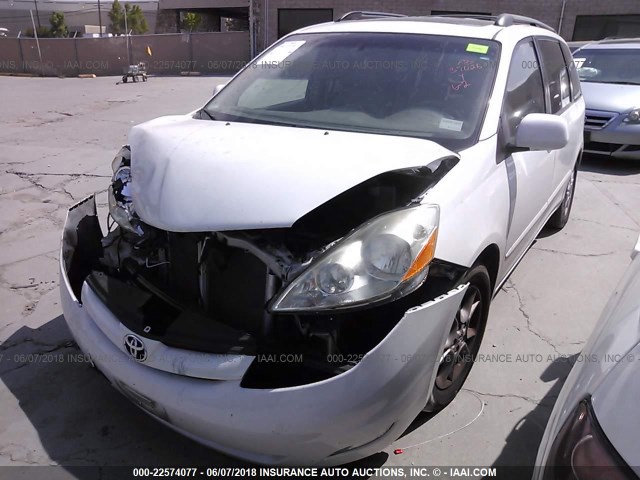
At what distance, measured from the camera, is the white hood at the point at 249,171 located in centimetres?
194

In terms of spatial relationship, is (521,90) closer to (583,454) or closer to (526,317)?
(526,317)

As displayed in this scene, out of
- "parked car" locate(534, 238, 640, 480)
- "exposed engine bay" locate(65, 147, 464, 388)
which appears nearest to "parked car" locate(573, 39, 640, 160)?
"exposed engine bay" locate(65, 147, 464, 388)

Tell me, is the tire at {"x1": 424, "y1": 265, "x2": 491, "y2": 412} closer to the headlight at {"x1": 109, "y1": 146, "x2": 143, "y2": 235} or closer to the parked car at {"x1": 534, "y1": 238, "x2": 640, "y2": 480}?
the parked car at {"x1": 534, "y1": 238, "x2": 640, "y2": 480}

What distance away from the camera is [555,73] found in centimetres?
403

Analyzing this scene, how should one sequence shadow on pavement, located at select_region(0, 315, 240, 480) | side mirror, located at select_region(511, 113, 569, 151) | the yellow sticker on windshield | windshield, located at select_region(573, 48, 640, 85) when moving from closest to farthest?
1. shadow on pavement, located at select_region(0, 315, 240, 480)
2. side mirror, located at select_region(511, 113, 569, 151)
3. the yellow sticker on windshield
4. windshield, located at select_region(573, 48, 640, 85)

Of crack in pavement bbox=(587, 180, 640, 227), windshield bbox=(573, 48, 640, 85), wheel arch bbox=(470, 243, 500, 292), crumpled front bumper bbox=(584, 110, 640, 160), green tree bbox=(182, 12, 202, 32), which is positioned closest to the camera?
wheel arch bbox=(470, 243, 500, 292)

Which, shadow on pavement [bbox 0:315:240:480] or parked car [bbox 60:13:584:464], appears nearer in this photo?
parked car [bbox 60:13:584:464]

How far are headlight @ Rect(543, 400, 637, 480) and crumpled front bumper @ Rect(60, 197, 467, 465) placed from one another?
2.06ft

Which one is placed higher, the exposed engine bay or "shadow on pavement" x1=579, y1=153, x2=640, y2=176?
the exposed engine bay

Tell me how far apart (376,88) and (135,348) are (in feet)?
6.37

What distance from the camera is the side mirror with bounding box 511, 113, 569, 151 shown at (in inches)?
104

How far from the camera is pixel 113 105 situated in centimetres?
1263

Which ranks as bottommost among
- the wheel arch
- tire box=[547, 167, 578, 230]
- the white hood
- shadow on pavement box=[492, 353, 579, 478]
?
shadow on pavement box=[492, 353, 579, 478]

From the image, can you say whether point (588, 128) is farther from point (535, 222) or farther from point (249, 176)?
point (249, 176)
